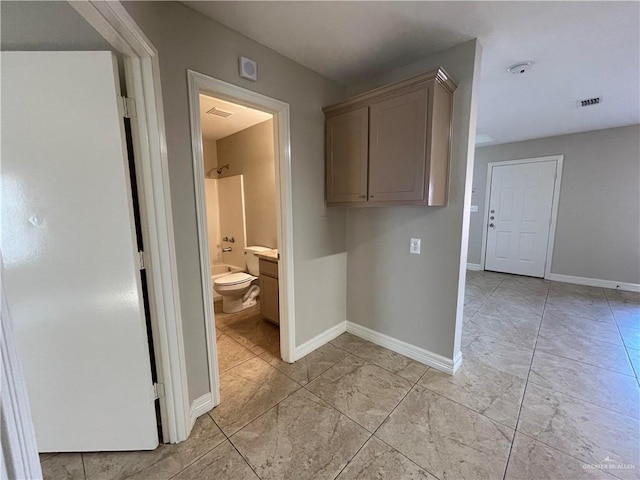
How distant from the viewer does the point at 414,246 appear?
7.29 feet

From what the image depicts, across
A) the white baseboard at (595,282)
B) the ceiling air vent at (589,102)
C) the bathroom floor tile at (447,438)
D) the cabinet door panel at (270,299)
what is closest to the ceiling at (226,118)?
the cabinet door panel at (270,299)

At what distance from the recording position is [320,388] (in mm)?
1968

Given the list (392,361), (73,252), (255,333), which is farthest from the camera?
(255,333)

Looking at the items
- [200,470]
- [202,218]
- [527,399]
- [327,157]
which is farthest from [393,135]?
[200,470]

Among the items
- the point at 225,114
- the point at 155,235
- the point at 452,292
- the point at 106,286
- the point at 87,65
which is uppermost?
the point at 225,114

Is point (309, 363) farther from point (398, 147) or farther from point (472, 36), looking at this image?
point (472, 36)

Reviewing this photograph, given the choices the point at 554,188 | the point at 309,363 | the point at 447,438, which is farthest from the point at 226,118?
the point at 554,188

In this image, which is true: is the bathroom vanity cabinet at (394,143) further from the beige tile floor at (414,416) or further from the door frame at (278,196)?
the beige tile floor at (414,416)

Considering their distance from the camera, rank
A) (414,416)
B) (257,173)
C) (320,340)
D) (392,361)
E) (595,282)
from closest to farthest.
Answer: (414,416) < (392,361) < (320,340) < (257,173) < (595,282)

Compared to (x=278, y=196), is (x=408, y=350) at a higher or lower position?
lower

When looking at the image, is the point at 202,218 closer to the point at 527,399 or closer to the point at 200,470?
the point at 200,470

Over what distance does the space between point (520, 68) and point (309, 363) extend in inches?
117

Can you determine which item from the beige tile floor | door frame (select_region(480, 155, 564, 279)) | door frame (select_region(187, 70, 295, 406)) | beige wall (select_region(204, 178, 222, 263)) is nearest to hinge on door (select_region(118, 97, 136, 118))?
door frame (select_region(187, 70, 295, 406))

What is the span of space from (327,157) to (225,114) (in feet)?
5.06
